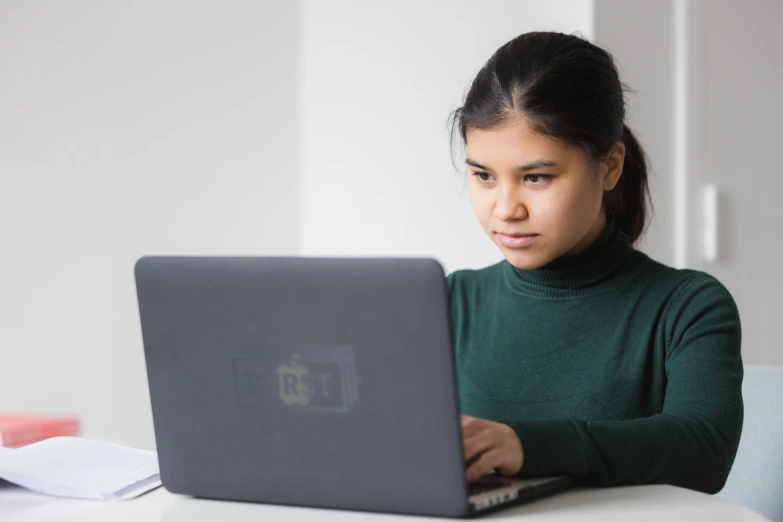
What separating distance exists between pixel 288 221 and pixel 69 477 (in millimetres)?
1725

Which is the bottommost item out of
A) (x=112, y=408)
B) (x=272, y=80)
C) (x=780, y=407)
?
(x=112, y=408)

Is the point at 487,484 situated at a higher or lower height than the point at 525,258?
lower

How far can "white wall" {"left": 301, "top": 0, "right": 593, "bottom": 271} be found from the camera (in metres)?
2.22

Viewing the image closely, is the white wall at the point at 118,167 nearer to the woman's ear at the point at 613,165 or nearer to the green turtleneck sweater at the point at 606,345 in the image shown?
the green turtleneck sweater at the point at 606,345

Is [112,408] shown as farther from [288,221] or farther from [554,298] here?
[554,298]

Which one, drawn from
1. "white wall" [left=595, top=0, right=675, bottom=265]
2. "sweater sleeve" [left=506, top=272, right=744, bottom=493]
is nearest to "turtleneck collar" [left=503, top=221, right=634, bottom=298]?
"sweater sleeve" [left=506, top=272, right=744, bottom=493]

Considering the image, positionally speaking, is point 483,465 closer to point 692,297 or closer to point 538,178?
point 538,178

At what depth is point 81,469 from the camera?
1037 mm

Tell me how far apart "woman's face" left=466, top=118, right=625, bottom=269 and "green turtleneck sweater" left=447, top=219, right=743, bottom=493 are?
0.52 ft

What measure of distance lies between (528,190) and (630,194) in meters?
0.34

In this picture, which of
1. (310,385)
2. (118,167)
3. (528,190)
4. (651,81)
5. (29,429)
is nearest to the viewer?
(310,385)

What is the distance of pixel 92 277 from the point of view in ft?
8.27

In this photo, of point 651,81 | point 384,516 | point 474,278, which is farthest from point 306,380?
point 651,81

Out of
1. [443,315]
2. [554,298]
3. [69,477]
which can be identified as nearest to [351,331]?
[443,315]
